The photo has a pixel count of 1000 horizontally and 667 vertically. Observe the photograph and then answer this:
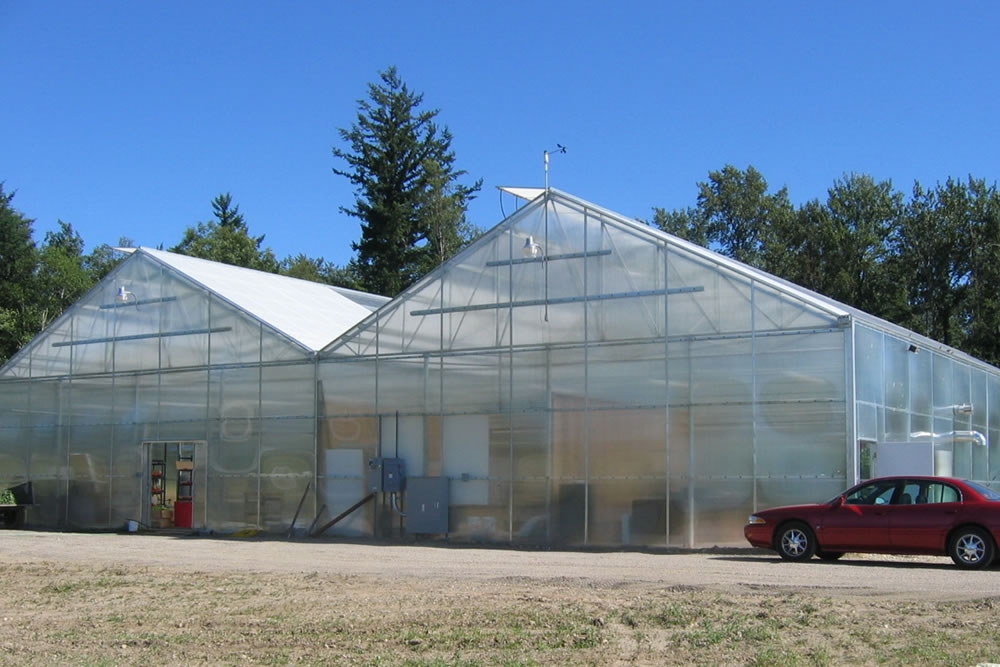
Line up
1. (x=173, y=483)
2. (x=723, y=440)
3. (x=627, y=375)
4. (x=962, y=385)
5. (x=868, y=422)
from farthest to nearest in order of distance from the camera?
(x=173, y=483) → (x=962, y=385) → (x=627, y=375) → (x=723, y=440) → (x=868, y=422)

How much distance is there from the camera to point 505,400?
83.0ft

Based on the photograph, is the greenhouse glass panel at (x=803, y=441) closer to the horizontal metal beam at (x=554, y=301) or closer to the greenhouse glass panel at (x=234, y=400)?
the horizontal metal beam at (x=554, y=301)

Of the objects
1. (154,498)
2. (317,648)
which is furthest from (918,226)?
(317,648)

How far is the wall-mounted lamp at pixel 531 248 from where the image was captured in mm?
24938

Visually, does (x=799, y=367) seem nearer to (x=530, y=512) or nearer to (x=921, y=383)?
(x=921, y=383)

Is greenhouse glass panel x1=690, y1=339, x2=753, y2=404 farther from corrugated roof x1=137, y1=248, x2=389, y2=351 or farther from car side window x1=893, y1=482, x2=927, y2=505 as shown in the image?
corrugated roof x1=137, y1=248, x2=389, y2=351

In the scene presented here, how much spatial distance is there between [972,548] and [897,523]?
1.11 m

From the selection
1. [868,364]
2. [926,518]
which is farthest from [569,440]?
[926,518]

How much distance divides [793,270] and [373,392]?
33701mm

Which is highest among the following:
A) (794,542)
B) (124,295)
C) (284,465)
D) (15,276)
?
(15,276)

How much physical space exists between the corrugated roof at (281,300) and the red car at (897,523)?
513 inches

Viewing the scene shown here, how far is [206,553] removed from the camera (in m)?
23.1

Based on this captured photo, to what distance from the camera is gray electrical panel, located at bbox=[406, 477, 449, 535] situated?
2564cm

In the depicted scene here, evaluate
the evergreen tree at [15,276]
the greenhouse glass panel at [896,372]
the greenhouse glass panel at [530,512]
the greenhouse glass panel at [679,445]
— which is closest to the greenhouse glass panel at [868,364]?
the greenhouse glass panel at [896,372]
